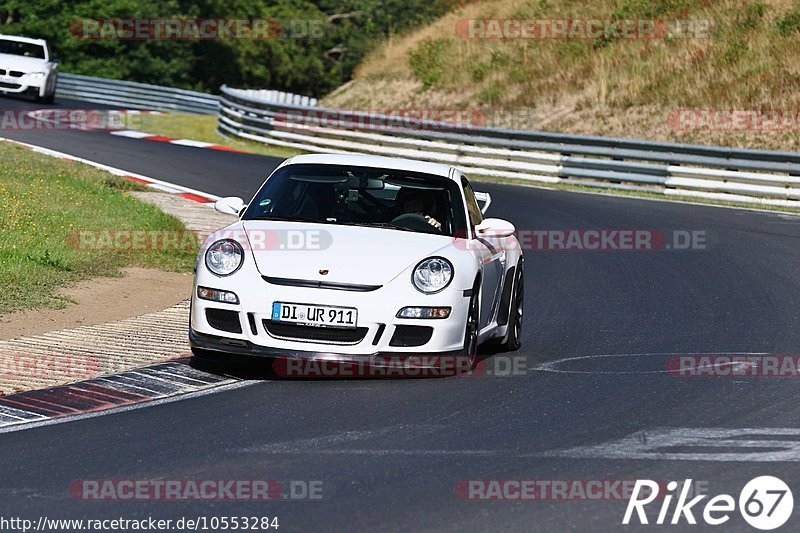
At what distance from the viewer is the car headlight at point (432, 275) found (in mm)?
8703

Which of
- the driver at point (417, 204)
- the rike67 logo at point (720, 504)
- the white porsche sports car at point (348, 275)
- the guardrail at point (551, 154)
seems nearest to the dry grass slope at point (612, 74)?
the guardrail at point (551, 154)

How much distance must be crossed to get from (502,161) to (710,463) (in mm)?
20227

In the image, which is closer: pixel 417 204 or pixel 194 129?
pixel 417 204

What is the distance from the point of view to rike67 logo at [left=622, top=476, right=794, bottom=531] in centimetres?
570

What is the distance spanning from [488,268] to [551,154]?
1694 centimetres

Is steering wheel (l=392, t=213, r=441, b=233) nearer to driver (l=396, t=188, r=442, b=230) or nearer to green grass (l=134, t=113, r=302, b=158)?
driver (l=396, t=188, r=442, b=230)

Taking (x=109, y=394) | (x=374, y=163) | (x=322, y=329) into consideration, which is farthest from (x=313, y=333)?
(x=374, y=163)

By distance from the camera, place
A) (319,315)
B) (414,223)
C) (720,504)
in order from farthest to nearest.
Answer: (414,223) < (319,315) < (720,504)

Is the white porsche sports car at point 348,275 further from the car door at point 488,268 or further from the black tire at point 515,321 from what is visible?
the black tire at point 515,321

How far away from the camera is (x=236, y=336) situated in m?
8.58

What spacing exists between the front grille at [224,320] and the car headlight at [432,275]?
1097 mm

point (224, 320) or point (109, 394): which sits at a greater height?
point (224, 320)

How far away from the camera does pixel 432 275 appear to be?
8.77 m

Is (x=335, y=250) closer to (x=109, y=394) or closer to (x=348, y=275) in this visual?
(x=348, y=275)
